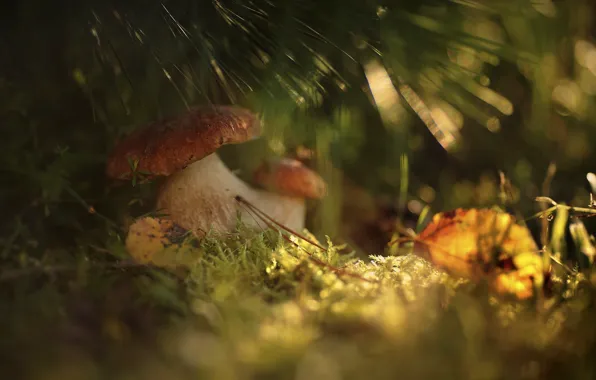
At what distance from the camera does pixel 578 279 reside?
541 millimetres

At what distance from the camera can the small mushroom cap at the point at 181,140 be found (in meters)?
0.65

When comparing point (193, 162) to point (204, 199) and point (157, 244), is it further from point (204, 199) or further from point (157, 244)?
point (157, 244)

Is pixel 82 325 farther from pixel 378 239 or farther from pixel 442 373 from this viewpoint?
pixel 378 239

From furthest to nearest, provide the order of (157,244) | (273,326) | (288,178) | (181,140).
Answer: (288,178)
(181,140)
(157,244)
(273,326)

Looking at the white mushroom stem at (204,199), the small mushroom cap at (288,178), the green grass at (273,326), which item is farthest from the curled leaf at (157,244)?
the small mushroom cap at (288,178)

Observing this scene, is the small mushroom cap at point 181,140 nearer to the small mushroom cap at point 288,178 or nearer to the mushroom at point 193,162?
the mushroom at point 193,162

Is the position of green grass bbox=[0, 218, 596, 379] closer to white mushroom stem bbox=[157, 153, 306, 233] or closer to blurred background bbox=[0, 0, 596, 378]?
blurred background bbox=[0, 0, 596, 378]

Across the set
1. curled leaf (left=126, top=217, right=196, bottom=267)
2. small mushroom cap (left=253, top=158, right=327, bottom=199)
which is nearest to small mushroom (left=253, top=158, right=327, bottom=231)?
small mushroom cap (left=253, top=158, right=327, bottom=199)

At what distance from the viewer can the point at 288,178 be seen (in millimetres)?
855

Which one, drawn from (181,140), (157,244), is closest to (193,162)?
(181,140)

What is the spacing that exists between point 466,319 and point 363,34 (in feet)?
1.08

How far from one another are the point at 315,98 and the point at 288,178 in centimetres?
27

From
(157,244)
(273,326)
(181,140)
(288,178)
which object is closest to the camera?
(273,326)

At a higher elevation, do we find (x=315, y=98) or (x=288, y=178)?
(x=315, y=98)
